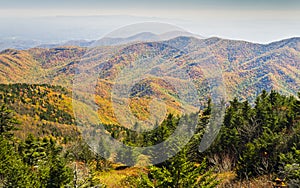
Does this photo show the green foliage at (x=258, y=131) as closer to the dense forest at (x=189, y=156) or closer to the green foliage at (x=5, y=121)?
the dense forest at (x=189, y=156)

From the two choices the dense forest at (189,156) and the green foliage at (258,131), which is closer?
the dense forest at (189,156)

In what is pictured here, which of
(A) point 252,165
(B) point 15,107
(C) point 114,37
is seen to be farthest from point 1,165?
(B) point 15,107

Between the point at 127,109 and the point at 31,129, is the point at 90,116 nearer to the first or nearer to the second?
the point at 127,109

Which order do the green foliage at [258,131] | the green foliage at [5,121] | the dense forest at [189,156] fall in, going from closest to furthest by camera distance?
the dense forest at [189,156] → the green foliage at [258,131] → the green foliage at [5,121]

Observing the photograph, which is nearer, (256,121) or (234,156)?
(234,156)

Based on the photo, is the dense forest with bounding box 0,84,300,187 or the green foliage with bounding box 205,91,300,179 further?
the green foliage with bounding box 205,91,300,179

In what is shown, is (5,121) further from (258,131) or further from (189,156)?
(258,131)

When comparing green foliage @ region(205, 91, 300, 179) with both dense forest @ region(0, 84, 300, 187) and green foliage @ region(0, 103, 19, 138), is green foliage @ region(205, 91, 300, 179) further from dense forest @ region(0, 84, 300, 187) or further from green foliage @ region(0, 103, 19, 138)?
green foliage @ region(0, 103, 19, 138)

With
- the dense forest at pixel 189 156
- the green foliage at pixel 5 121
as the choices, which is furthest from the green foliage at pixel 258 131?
the green foliage at pixel 5 121

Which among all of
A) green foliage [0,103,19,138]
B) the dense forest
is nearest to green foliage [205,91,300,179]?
the dense forest
